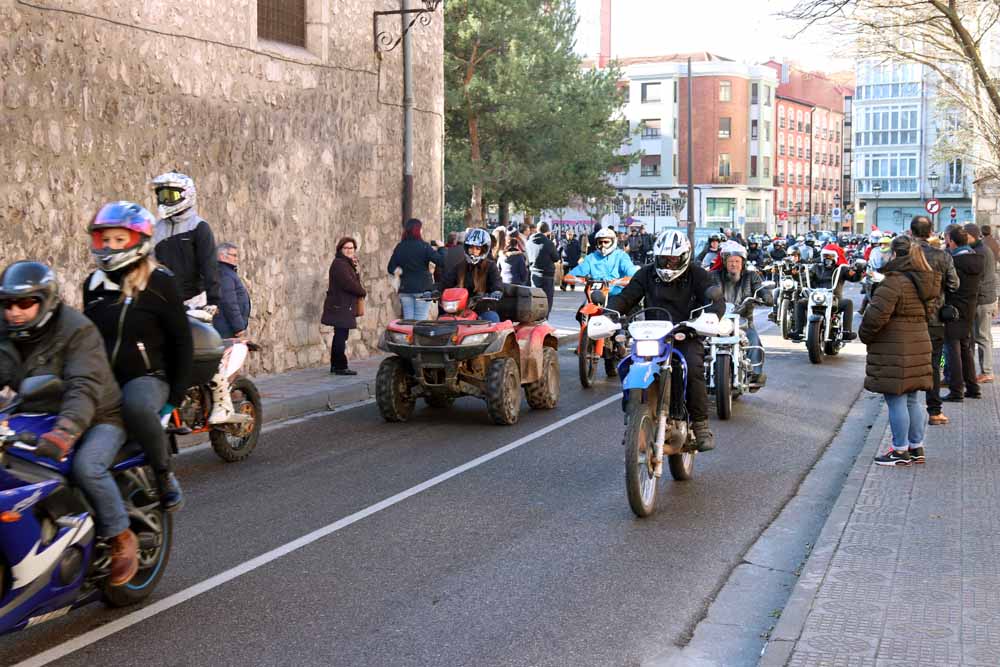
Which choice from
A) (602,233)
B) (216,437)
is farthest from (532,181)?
(216,437)

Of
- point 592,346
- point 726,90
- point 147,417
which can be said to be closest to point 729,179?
point 726,90

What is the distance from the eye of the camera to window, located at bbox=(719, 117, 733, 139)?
98.8 m

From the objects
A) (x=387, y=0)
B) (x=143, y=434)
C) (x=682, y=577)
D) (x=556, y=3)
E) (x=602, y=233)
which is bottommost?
(x=682, y=577)

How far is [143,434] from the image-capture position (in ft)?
17.4

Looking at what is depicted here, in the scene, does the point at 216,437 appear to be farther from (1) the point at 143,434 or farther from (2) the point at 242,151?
(2) the point at 242,151

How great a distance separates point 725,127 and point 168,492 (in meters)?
96.8

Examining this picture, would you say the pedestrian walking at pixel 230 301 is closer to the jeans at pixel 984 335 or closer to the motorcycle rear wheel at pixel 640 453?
the motorcycle rear wheel at pixel 640 453

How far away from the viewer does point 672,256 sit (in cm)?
835

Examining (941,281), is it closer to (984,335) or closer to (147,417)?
(984,335)

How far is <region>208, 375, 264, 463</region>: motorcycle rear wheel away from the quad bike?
191cm

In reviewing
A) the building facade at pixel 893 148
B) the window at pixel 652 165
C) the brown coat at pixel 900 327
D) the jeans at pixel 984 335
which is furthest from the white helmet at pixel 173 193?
the window at pixel 652 165

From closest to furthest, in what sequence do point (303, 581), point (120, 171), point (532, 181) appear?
1. point (303, 581)
2. point (120, 171)
3. point (532, 181)

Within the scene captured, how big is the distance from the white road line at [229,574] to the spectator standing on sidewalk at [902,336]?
2.97 m

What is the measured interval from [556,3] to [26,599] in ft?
131
